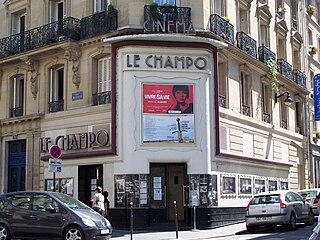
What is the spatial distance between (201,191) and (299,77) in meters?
15.1

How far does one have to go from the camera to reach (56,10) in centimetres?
2602

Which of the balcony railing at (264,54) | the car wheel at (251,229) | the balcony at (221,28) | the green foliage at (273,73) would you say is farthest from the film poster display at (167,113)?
the green foliage at (273,73)

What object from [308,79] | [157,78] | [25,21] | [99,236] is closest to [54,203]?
[99,236]

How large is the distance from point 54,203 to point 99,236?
1659 mm

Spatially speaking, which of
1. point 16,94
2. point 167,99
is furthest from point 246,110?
point 16,94

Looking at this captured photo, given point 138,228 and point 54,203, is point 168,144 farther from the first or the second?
point 54,203

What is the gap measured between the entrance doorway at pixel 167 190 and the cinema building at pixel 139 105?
0.16ft

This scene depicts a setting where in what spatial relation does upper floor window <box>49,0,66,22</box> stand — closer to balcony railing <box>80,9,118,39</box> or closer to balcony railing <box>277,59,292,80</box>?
balcony railing <box>80,9,118,39</box>

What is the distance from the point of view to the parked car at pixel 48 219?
49.3 feet

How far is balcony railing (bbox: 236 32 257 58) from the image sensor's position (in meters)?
25.8

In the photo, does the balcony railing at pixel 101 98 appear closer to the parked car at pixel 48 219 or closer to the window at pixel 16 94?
the window at pixel 16 94

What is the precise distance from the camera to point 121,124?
21.7m

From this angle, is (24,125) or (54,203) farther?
(24,125)

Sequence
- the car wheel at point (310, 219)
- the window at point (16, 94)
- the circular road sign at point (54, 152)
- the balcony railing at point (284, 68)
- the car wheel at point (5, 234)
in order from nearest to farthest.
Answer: the car wheel at point (5, 234) → the circular road sign at point (54, 152) → the car wheel at point (310, 219) → the window at point (16, 94) → the balcony railing at point (284, 68)
